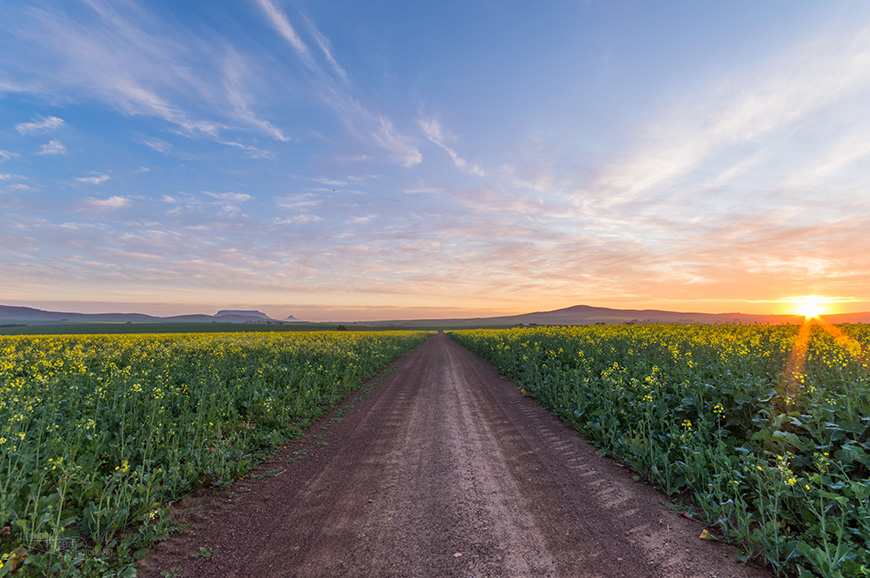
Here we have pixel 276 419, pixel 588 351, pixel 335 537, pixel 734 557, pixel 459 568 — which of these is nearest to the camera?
pixel 459 568

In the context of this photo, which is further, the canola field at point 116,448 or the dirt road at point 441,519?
the dirt road at point 441,519

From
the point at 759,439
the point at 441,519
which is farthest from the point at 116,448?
the point at 759,439

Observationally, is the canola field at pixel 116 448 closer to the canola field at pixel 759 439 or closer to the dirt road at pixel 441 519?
the dirt road at pixel 441 519

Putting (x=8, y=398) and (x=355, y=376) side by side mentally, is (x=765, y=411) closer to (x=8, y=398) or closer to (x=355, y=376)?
(x=8, y=398)

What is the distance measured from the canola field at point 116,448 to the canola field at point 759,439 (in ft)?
24.2

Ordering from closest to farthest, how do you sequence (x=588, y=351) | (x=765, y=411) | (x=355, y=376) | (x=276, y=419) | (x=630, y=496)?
(x=630, y=496) → (x=765, y=411) → (x=276, y=419) → (x=588, y=351) → (x=355, y=376)

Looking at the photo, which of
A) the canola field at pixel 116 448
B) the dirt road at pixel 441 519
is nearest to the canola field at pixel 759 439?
the dirt road at pixel 441 519

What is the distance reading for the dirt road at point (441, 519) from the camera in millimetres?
3887

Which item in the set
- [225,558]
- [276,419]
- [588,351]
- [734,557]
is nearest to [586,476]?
[734,557]

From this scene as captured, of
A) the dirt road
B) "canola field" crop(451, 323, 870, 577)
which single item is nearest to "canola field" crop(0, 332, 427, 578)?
the dirt road

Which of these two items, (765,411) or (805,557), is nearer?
(805,557)

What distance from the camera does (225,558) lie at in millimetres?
4066

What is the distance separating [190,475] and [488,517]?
4822 millimetres

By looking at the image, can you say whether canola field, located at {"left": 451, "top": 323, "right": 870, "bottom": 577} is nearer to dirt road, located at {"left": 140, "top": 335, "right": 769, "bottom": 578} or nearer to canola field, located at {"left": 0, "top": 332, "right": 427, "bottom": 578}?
dirt road, located at {"left": 140, "top": 335, "right": 769, "bottom": 578}
